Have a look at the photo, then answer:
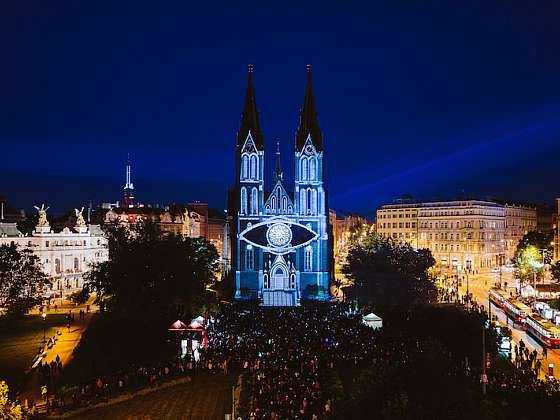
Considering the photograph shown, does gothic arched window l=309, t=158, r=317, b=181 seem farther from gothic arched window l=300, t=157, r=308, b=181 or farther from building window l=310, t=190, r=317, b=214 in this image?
building window l=310, t=190, r=317, b=214

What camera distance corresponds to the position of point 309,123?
68312 millimetres

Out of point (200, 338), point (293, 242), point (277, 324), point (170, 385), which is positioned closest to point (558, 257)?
point (293, 242)

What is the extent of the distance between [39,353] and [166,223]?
242 ft

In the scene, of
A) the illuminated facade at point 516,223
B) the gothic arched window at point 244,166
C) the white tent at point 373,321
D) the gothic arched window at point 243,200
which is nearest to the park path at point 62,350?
the white tent at point 373,321

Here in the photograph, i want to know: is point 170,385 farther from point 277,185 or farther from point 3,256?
point 277,185

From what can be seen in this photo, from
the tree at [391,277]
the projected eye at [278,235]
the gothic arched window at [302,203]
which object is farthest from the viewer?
Result: the gothic arched window at [302,203]

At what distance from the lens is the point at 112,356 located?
3441 centimetres

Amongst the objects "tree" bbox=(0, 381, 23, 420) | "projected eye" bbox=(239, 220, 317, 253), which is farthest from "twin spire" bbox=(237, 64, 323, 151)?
"tree" bbox=(0, 381, 23, 420)

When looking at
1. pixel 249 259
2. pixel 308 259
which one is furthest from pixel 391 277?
pixel 249 259

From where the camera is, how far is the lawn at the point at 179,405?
24.7m

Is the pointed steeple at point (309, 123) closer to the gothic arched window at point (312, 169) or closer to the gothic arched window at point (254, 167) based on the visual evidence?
the gothic arched window at point (312, 169)

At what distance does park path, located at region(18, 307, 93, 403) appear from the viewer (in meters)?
27.7

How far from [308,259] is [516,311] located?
24.5m

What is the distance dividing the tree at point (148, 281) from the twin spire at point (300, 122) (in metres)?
23.6
